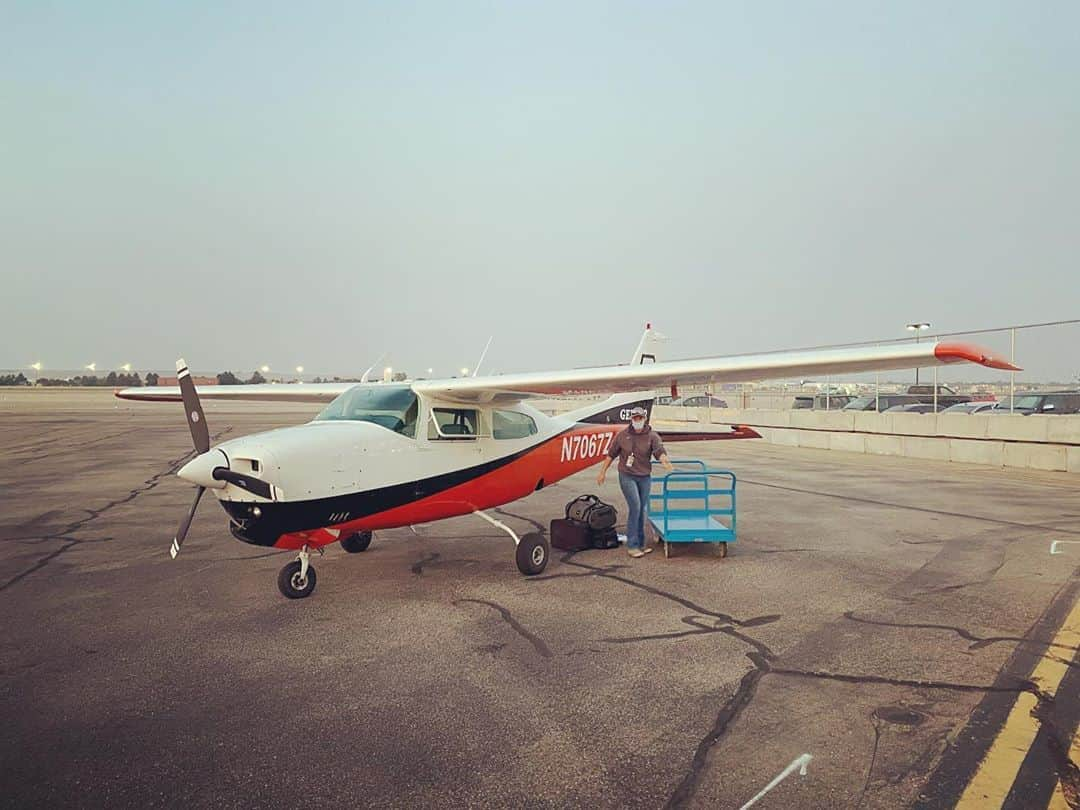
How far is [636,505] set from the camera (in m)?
8.33

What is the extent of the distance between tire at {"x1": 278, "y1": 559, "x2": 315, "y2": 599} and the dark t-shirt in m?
3.88

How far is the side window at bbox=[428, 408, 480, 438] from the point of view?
7551 millimetres

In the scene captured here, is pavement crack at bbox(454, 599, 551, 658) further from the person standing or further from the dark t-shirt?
the dark t-shirt

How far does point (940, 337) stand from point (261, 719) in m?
18.7

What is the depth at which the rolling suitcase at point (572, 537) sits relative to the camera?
340 inches

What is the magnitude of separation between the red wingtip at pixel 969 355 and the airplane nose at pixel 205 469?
592 cm

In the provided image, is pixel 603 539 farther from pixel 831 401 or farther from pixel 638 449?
pixel 831 401

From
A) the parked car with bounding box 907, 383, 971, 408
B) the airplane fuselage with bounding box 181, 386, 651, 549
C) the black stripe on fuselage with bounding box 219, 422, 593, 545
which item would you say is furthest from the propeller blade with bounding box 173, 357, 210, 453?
the parked car with bounding box 907, 383, 971, 408

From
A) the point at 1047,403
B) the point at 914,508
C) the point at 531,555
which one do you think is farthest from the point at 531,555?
the point at 1047,403

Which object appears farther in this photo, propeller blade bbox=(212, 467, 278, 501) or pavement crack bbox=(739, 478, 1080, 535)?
pavement crack bbox=(739, 478, 1080, 535)

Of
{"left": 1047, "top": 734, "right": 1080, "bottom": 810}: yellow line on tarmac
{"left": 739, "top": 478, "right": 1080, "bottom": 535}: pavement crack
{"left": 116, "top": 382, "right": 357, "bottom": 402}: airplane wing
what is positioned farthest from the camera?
{"left": 116, "top": 382, "right": 357, "bottom": 402}: airplane wing

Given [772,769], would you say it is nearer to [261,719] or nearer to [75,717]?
[261,719]

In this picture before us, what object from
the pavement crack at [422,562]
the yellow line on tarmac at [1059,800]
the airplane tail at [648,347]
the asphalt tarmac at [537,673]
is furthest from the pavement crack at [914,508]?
the pavement crack at [422,562]

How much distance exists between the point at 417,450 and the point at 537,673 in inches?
127
